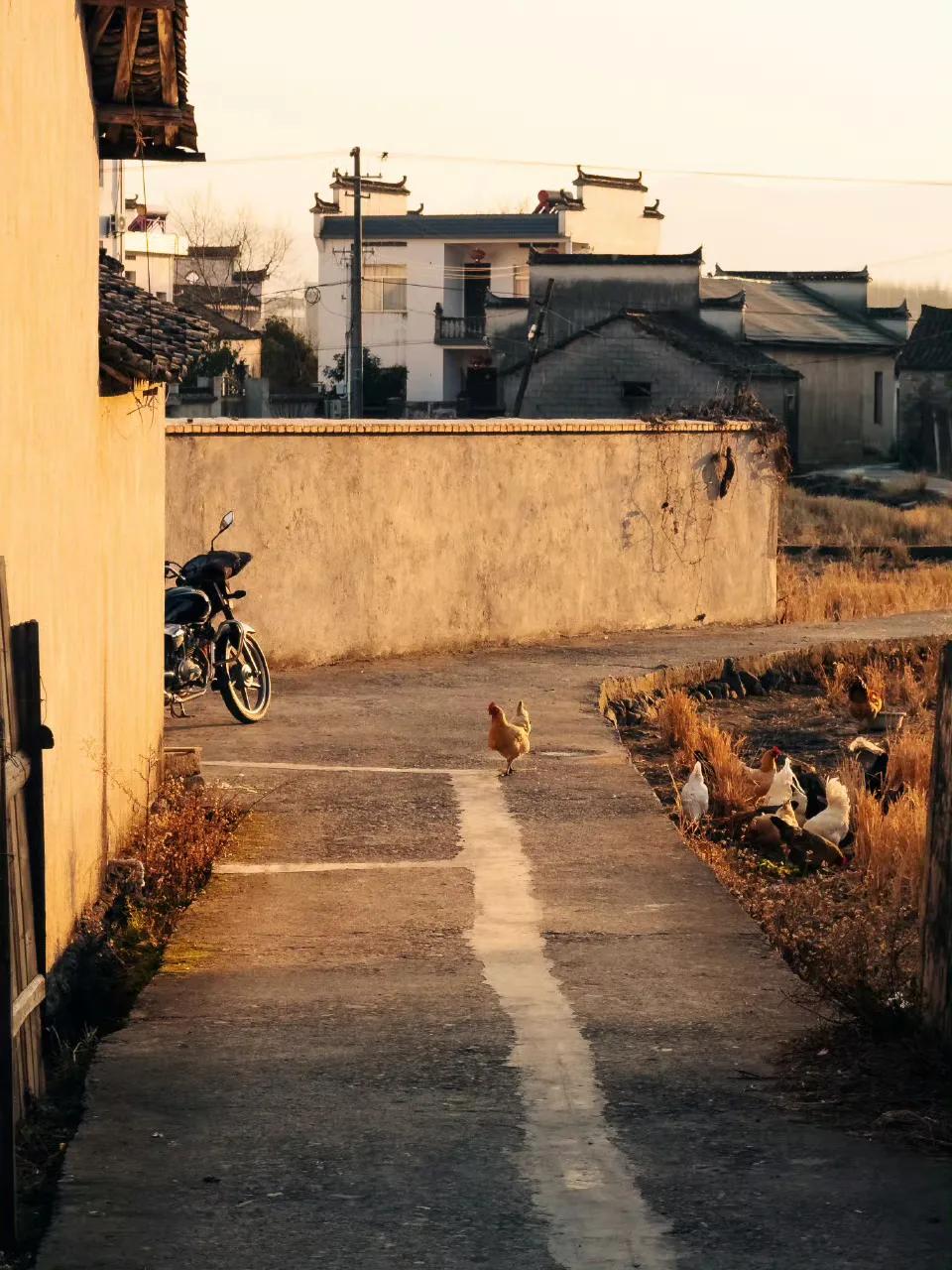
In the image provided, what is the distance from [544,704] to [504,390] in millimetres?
34221

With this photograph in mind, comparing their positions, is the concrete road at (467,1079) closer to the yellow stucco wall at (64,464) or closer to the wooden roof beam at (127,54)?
the yellow stucco wall at (64,464)

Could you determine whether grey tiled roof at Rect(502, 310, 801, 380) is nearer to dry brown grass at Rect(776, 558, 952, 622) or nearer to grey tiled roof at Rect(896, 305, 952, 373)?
grey tiled roof at Rect(896, 305, 952, 373)

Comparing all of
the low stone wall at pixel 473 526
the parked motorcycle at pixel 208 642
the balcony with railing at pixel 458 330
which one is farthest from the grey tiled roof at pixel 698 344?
the parked motorcycle at pixel 208 642

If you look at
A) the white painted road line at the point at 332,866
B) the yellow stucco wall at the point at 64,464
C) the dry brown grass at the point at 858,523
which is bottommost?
the white painted road line at the point at 332,866

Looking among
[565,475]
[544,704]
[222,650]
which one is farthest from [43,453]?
[565,475]

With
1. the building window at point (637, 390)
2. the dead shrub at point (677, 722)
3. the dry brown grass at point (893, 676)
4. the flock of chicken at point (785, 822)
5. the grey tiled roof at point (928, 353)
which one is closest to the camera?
the flock of chicken at point (785, 822)

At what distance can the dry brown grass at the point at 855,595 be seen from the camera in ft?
73.9

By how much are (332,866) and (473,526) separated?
29.6ft

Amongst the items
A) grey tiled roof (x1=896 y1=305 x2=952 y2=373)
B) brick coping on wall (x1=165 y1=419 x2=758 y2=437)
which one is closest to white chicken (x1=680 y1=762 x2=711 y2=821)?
brick coping on wall (x1=165 y1=419 x2=758 y2=437)

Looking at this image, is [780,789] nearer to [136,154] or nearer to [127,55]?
[136,154]

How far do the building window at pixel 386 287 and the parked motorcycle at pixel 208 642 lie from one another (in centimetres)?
5568

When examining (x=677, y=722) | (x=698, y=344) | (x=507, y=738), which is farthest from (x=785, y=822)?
(x=698, y=344)

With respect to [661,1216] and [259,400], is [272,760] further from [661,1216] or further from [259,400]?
[259,400]

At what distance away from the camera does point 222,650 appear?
42.4ft
